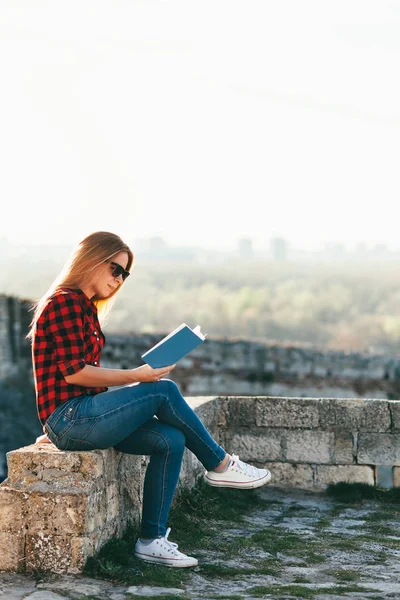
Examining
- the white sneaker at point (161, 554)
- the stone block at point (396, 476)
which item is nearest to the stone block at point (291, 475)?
the stone block at point (396, 476)

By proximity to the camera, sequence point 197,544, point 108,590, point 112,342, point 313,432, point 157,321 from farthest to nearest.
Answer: point 157,321 < point 112,342 < point 313,432 < point 197,544 < point 108,590

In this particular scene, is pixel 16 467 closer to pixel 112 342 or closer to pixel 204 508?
pixel 204 508

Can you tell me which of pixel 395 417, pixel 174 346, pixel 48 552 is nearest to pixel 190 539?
pixel 48 552

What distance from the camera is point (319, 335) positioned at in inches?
2896

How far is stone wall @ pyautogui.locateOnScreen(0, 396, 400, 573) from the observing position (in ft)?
15.2

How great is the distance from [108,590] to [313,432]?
11.0ft

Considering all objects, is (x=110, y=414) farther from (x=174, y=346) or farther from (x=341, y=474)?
(x=341, y=474)

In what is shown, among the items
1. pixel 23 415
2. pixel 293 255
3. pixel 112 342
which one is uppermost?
pixel 293 255

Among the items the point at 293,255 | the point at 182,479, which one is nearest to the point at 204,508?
the point at 182,479

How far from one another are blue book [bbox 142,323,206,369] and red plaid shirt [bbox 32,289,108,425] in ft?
1.03

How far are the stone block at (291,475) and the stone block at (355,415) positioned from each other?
38cm

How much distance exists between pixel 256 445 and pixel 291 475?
0.35 meters

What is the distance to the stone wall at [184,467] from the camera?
463 centimetres

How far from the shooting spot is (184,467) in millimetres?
6527
